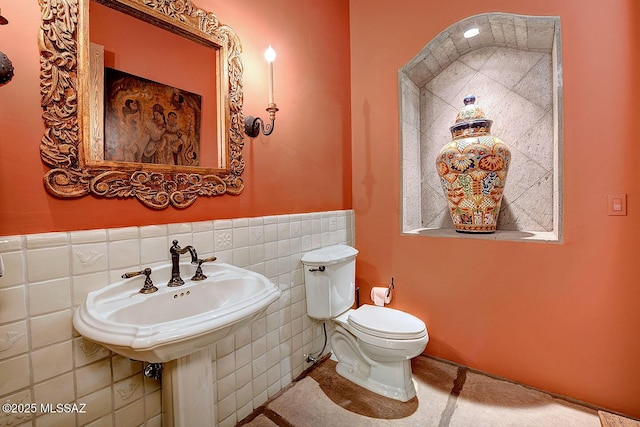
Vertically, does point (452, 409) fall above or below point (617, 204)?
below

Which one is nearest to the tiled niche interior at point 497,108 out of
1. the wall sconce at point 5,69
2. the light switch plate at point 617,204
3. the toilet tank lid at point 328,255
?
the light switch plate at point 617,204

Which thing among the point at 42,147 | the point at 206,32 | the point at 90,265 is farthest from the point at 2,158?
the point at 206,32

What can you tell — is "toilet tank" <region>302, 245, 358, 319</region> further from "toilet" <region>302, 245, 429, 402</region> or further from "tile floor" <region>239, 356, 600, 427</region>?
"tile floor" <region>239, 356, 600, 427</region>

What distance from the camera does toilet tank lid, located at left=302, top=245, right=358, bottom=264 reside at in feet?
5.45

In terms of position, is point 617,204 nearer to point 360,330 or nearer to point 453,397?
point 453,397

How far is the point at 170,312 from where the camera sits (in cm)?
102

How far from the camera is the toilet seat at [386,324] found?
1455 millimetres

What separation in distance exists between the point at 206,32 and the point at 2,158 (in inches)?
36.0

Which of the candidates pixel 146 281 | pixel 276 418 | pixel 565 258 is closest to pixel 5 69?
pixel 146 281

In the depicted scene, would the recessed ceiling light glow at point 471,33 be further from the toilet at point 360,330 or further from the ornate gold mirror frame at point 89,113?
the toilet at point 360,330

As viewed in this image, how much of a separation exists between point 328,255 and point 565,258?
4.24 feet

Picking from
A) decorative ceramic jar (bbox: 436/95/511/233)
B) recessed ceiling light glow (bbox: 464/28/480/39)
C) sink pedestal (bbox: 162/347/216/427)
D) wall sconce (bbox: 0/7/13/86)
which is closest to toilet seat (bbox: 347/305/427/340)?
decorative ceramic jar (bbox: 436/95/511/233)

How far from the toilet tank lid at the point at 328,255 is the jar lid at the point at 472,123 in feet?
3.45

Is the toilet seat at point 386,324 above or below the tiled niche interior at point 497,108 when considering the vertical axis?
below
